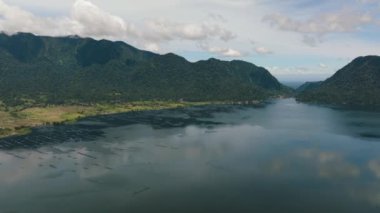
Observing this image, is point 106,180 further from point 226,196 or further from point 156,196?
point 226,196

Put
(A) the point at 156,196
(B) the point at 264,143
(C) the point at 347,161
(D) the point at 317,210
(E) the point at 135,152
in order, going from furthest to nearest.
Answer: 1. (B) the point at 264,143
2. (E) the point at 135,152
3. (C) the point at 347,161
4. (A) the point at 156,196
5. (D) the point at 317,210

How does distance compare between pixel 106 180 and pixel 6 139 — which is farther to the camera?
pixel 6 139

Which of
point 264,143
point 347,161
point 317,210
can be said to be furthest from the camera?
point 264,143

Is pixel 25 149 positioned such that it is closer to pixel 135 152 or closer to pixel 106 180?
pixel 135 152

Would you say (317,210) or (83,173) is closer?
(317,210)

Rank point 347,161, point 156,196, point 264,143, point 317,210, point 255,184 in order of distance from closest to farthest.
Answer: point 317,210, point 156,196, point 255,184, point 347,161, point 264,143

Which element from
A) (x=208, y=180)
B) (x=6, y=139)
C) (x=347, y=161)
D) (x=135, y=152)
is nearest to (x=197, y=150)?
(x=135, y=152)

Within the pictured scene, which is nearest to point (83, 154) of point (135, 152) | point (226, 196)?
point (135, 152)

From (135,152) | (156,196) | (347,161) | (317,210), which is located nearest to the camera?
(317,210)
